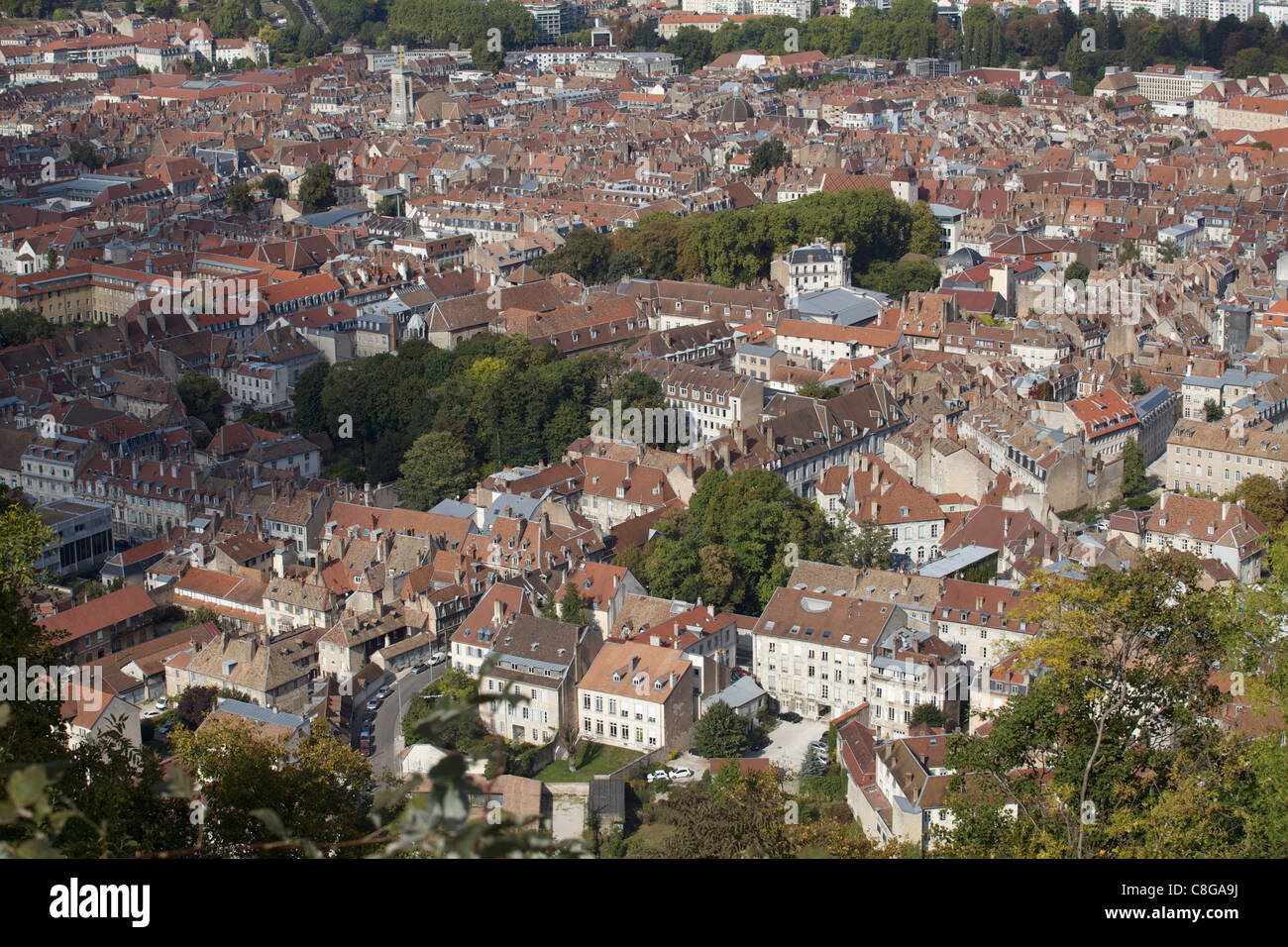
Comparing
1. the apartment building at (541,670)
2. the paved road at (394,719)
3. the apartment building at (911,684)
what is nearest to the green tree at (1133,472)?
the apartment building at (911,684)

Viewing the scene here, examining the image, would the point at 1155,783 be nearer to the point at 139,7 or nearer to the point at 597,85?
the point at 597,85

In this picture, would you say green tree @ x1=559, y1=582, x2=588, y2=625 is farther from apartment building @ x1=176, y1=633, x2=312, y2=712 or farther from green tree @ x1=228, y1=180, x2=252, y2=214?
green tree @ x1=228, y1=180, x2=252, y2=214

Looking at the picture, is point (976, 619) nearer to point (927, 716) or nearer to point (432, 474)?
point (927, 716)

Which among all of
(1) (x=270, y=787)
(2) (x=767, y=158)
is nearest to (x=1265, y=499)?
(1) (x=270, y=787)

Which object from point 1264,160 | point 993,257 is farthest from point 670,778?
point 1264,160

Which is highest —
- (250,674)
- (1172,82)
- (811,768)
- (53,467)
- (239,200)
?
(1172,82)

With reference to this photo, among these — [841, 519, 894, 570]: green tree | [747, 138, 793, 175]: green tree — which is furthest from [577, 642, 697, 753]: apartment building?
[747, 138, 793, 175]: green tree
